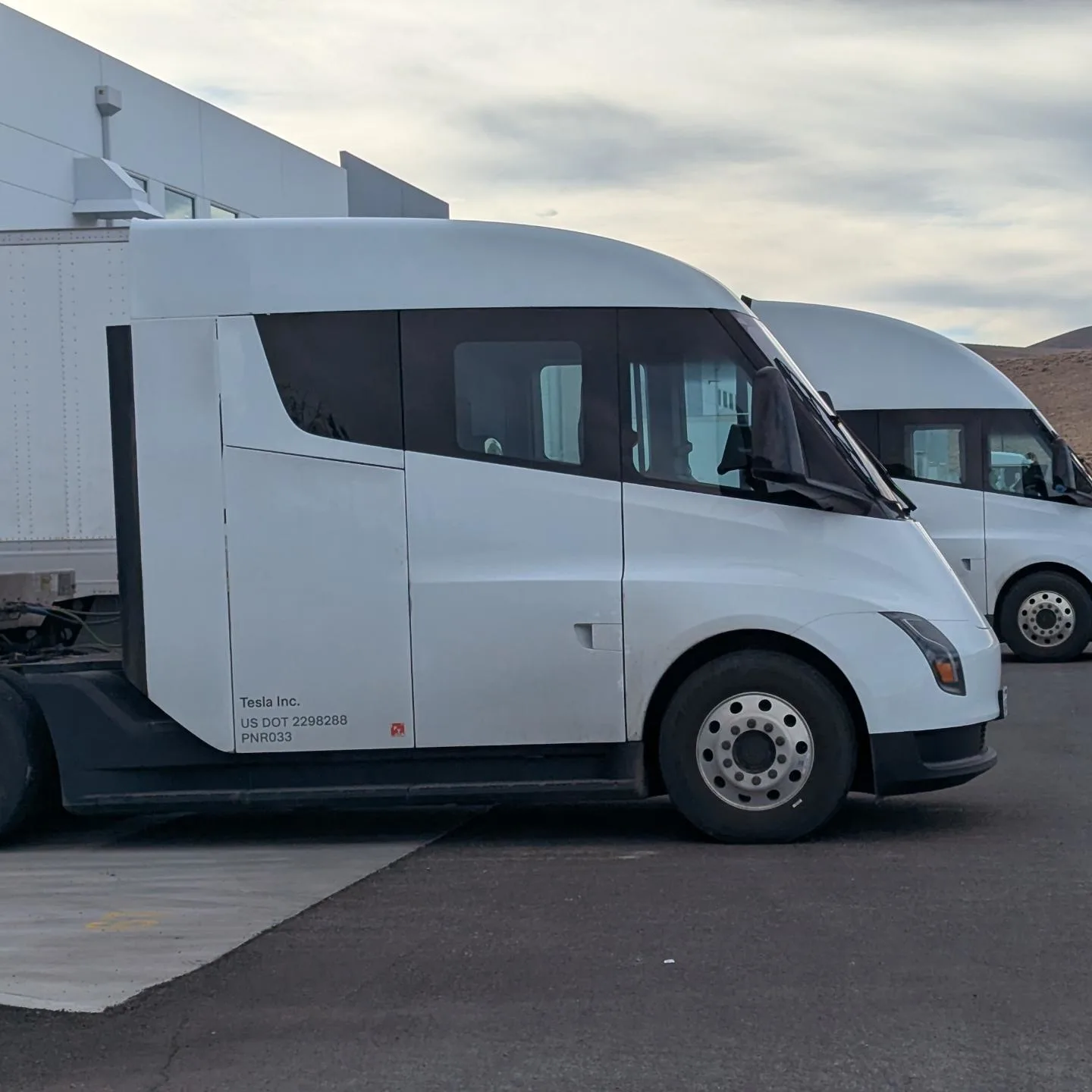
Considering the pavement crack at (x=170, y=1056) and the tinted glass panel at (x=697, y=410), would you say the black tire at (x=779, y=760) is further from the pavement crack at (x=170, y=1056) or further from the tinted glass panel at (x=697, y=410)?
the pavement crack at (x=170, y=1056)

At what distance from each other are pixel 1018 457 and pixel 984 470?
361 mm

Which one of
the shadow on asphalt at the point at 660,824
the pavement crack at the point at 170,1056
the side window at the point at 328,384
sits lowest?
the shadow on asphalt at the point at 660,824

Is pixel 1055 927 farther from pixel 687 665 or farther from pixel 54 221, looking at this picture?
pixel 54 221

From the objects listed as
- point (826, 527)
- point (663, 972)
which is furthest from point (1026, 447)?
point (663, 972)

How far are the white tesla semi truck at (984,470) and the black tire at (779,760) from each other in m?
9.59

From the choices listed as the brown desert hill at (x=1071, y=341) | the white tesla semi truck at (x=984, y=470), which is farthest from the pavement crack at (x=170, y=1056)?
the brown desert hill at (x=1071, y=341)

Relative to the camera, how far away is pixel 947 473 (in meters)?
17.1

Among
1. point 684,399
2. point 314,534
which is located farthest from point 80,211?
point 684,399

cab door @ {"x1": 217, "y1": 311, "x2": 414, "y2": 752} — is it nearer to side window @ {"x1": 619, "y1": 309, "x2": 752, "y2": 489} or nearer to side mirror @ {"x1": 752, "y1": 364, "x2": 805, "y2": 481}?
side window @ {"x1": 619, "y1": 309, "x2": 752, "y2": 489}

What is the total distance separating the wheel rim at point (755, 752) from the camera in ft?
24.7

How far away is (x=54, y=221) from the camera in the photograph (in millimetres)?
27391

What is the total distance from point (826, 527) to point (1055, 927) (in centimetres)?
224

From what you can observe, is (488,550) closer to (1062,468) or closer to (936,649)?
(936,649)

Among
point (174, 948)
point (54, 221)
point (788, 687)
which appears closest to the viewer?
point (174, 948)
